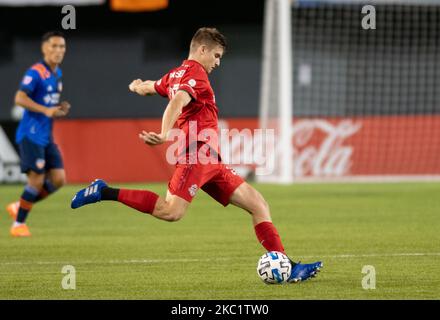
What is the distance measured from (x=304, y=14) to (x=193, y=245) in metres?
14.2

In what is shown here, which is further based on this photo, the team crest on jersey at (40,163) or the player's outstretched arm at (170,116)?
the team crest on jersey at (40,163)

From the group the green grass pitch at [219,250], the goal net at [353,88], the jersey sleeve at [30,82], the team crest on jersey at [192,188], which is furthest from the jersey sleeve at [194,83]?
the goal net at [353,88]

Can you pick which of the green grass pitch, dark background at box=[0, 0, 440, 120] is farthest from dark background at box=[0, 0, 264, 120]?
the green grass pitch

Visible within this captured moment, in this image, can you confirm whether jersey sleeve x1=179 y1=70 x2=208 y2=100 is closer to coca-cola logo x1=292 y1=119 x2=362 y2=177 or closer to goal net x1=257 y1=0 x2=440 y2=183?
goal net x1=257 y1=0 x2=440 y2=183

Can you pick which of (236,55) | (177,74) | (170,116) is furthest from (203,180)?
(236,55)

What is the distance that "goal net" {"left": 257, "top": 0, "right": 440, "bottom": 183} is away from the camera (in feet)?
70.3

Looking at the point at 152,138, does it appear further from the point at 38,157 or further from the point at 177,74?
the point at 38,157

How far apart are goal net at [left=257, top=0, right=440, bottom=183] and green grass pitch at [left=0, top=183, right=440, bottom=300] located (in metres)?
3.95

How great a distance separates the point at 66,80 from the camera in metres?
25.3

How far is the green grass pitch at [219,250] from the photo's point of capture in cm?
790

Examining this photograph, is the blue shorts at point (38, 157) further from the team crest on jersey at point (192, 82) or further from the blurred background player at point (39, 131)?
the team crest on jersey at point (192, 82)

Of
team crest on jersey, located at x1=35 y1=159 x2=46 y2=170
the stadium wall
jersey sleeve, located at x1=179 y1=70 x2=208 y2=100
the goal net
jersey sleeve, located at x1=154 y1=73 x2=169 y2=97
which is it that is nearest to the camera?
jersey sleeve, located at x1=179 y1=70 x2=208 y2=100

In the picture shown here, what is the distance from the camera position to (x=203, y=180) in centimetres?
829

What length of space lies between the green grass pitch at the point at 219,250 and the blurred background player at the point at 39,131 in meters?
0.47
